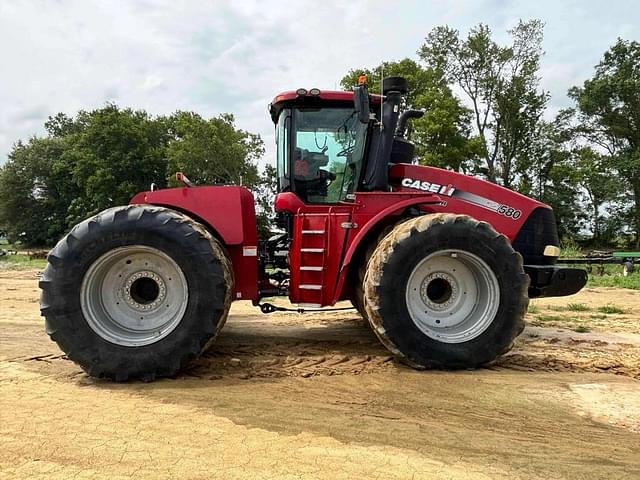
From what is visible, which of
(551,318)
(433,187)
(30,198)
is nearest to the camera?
(433,187)

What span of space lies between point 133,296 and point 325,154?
251cm

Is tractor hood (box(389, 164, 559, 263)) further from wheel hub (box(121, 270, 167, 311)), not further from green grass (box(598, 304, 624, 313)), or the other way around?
green grass (box(598, 304, 624, 313))

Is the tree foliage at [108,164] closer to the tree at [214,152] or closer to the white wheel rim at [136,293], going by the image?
the tree at [214,152]

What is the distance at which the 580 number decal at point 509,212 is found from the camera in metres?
5.60

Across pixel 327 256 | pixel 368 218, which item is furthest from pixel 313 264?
pixel 368 218

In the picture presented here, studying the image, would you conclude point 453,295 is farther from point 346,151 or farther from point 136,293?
point 136,293

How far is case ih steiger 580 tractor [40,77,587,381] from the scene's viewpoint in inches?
171

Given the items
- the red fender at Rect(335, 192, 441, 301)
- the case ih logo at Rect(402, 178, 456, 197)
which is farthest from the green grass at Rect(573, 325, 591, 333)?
the red fender at Rect(335, 192, 441, 301)

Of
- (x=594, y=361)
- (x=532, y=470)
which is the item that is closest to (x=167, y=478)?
(x=532, y=470)

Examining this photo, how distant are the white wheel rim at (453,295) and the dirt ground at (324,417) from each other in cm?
43

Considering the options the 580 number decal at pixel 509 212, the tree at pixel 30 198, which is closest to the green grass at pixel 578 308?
the 580 number decal at pixel 509 212

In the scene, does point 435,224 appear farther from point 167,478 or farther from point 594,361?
point 167,478

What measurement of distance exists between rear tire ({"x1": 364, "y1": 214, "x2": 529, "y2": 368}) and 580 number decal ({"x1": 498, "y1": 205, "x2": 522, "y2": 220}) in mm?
926

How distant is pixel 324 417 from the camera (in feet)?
11.5
